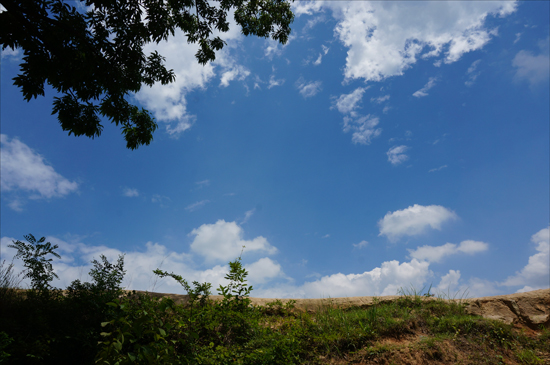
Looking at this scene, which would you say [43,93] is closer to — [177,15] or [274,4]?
[177,15]

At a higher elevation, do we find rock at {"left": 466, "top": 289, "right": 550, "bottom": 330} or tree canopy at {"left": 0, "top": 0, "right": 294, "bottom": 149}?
tree canopy at {"left": 0, "top": 0, "right": 294, "bottom": 149}

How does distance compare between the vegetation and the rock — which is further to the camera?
the rock

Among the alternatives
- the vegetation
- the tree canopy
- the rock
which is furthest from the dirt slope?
the tree canopy

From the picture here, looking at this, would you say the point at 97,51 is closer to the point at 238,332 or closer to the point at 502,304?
the point at 238,332

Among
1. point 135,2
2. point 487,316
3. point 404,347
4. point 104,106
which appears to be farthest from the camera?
point 104,106

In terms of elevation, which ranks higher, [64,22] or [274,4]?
[274,4]

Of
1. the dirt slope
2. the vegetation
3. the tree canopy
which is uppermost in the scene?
the tree canopy

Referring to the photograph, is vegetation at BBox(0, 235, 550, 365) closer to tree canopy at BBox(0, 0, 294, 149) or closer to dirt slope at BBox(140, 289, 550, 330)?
dirt slope at BBox(140, 289, 550, 330)

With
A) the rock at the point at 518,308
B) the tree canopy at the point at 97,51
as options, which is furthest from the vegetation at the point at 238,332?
the tree canopy at the point at 97,51

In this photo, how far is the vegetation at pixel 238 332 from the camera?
3689 mm

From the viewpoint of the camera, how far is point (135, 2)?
6.19 metres

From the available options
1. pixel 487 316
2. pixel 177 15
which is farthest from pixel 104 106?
pixel 487 316

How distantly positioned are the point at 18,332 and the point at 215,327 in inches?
101

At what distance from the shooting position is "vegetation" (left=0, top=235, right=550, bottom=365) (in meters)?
3.69
